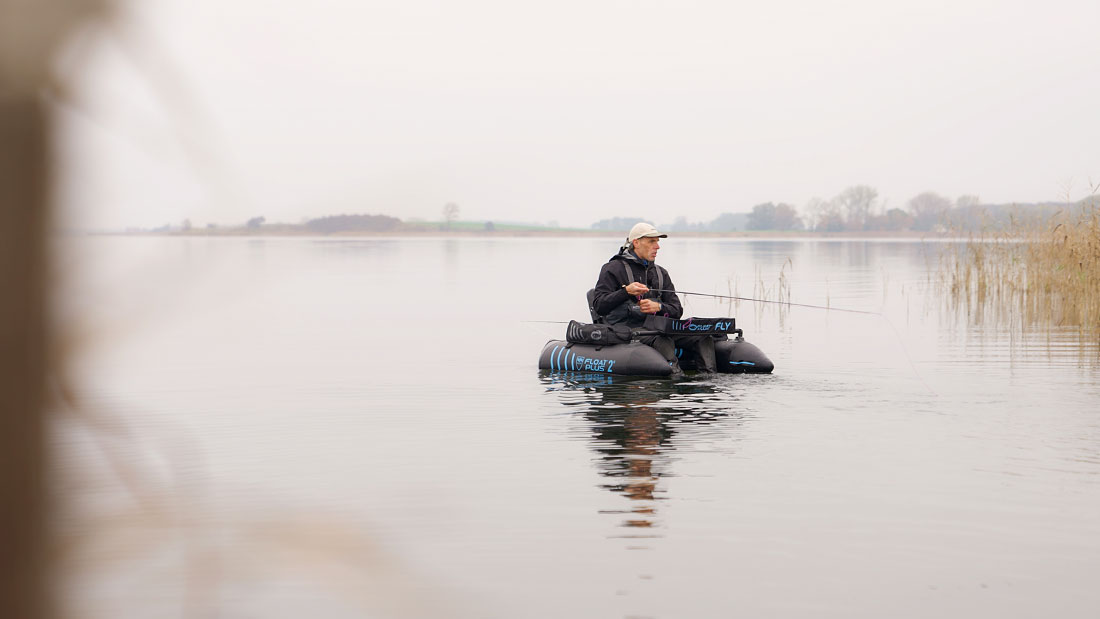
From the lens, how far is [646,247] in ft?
45.6

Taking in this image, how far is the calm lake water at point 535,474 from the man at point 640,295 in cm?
53

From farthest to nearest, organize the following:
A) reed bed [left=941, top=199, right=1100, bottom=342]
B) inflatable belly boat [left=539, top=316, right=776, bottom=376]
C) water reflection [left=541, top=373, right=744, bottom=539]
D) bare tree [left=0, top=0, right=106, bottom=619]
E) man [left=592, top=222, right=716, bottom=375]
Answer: reed bed [left=941, top=199, right=1100, bottom=342]
man [left=592, top=222, right=716, bottom=375]
inflatable belly boat [left=539, top=316, right=776, bottom=376]
water reflection [left=541, top=373, right=744, bottom=539]
bare tree [left=0, top=0, right=106, bottom=619]

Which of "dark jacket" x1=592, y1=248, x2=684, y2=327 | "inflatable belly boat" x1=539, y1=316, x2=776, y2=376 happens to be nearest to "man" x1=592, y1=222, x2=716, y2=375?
"dark jacket" x1=592, y1=248, x2=684, y2=327

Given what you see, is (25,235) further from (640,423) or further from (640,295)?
(640,295)

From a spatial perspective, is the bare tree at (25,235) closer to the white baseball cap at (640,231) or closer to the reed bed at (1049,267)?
the white baseball cap at (640,231)

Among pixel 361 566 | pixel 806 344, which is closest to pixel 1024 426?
pixel 806 344

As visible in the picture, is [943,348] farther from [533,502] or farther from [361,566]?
[361,566]

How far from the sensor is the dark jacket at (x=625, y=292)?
45.7 ft

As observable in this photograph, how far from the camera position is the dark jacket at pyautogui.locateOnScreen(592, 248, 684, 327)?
13922mm

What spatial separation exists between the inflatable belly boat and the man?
0.15m

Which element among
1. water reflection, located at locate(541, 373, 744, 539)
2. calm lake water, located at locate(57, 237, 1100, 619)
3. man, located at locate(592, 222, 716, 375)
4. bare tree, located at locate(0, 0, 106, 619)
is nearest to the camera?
bare tree, located at locate(0, 0, 106, 619)

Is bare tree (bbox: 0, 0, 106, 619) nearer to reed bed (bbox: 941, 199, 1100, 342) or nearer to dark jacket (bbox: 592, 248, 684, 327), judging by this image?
dark jacket (bbox: 592, 248, 684, 327)

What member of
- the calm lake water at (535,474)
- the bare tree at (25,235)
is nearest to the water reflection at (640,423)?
the calm lake water at (535,474)

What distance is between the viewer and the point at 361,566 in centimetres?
113
